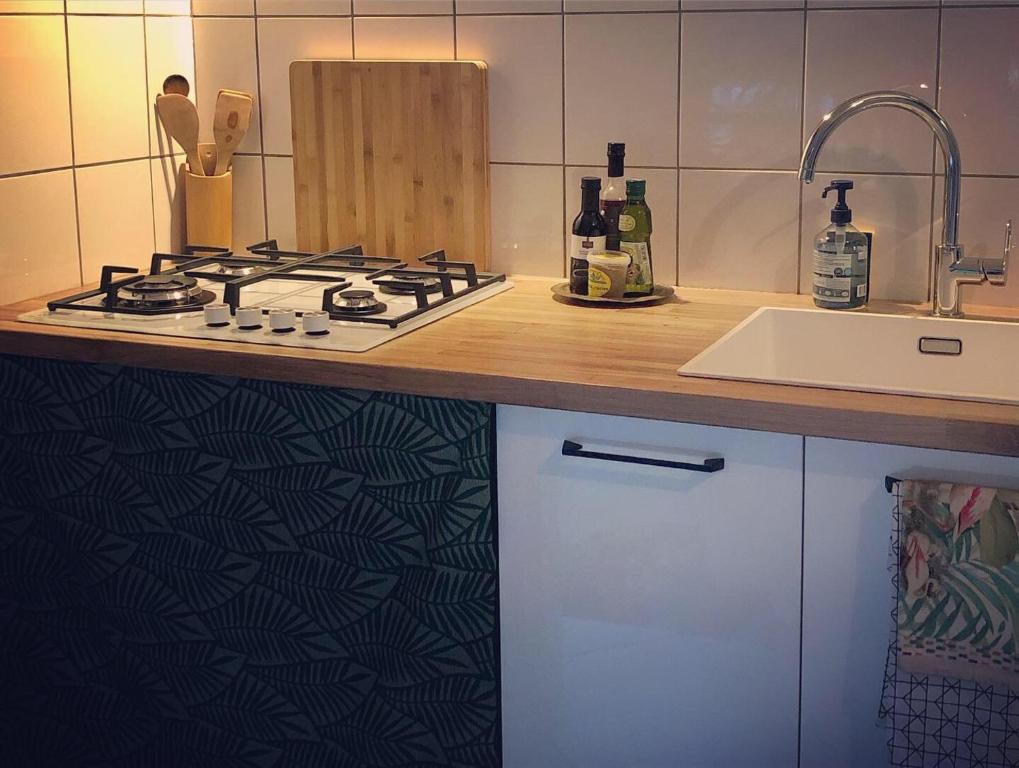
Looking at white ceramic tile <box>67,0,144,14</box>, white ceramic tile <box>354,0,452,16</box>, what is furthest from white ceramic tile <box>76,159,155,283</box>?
white ceramic tile <box>354,0,452,16</box>

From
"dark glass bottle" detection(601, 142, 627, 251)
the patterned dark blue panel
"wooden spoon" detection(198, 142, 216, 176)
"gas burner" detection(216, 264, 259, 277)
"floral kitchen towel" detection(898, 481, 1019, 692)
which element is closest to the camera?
"floral kitchen towel" detection(898, 481, 1019, 692)

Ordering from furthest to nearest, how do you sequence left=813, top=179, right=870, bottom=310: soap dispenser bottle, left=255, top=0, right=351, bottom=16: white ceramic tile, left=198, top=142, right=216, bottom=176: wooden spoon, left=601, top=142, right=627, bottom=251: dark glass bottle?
left=198, top=142, right=216, bottom=176: wooden spoon < left=255, top=0, right=351, bottom=16: white ceramic tile < left=601, top=142, right=627, bottom=251: dark glass bottle < left=813, top=179, right=870, bottom=310: soap dispenser bottle

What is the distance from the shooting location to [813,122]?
1.96 meters

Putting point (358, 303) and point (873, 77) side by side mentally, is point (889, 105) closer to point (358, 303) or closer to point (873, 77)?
point (873, 77)

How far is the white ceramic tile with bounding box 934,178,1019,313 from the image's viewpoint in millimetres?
1867

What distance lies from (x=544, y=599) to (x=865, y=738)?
0.43 metres

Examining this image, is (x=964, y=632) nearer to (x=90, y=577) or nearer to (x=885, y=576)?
(x=885, y=576)

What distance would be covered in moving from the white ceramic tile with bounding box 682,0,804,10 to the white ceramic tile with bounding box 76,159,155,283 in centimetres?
99

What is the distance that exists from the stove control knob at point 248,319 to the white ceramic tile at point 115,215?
1.62 feet

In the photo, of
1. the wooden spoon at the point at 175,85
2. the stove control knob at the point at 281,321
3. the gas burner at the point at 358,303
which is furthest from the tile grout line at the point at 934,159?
the wooden spoon at the point at 175,85

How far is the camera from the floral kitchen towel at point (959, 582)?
54.7 inches

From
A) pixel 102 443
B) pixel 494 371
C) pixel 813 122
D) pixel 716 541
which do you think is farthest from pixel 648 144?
pixel 102 443

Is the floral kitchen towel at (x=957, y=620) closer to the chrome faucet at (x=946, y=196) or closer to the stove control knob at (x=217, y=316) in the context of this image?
the chrome faucet at (x=946, y=196)

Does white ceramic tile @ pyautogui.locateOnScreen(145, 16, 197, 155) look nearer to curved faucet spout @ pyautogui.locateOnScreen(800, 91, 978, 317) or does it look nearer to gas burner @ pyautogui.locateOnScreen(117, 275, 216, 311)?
gas burner @ pyautogui.locateOnScreen(117, 275, 216, 311)
